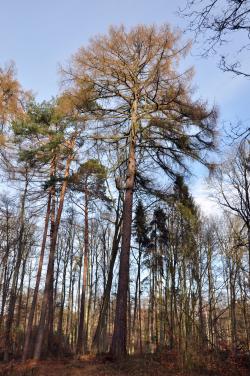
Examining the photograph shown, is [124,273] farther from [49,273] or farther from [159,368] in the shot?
[49,273]

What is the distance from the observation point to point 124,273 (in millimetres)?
10102

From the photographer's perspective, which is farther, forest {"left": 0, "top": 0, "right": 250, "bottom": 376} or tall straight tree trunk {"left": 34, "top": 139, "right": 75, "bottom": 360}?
tall straight tree trunk {"left": 34, "top": 139, "right": 75, "bottom": 360}

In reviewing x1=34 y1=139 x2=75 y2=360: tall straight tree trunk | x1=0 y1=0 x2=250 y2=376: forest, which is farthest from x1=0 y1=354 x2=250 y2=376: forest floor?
x1=34 y1=139 x2=75 y2=360: tall straight tree trunk

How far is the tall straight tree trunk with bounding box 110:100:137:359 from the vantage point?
9.22m

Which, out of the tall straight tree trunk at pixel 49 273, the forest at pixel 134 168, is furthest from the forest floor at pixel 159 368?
the tall straight tree trunk at pixel 49 273

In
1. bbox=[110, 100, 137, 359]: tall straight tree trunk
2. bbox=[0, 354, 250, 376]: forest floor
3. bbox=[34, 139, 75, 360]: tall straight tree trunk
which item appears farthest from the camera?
bbox=[34, 139, 75, 360]: tall straight tree trunk

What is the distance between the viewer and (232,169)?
1528 centimetres

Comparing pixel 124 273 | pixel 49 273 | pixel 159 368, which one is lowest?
pixel 159 368

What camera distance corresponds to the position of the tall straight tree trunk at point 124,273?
9.22 meters

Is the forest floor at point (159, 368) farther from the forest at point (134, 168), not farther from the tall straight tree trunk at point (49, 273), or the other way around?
the tall straight tree trunk at point (49, 273)

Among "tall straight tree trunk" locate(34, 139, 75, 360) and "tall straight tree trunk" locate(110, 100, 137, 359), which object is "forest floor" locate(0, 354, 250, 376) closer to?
"tall straight tree trunk" locate(110, 100, 137, 359)

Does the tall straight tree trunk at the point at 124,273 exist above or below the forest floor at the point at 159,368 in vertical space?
above

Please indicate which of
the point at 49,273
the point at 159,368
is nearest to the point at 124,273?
the point at 159,368

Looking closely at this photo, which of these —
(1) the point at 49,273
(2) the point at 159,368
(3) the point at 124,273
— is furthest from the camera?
(1) the point at 49,273
